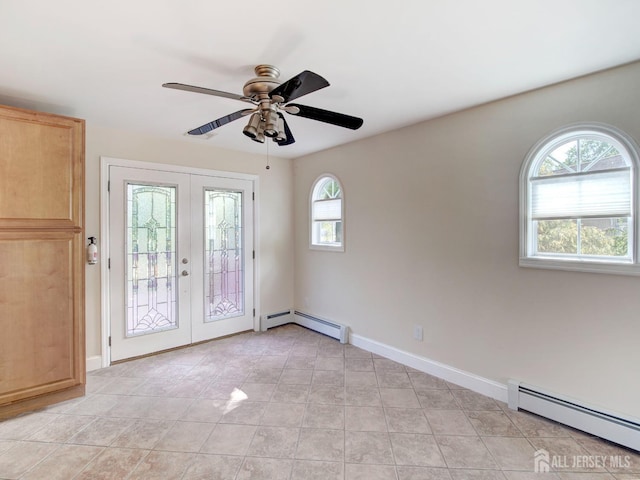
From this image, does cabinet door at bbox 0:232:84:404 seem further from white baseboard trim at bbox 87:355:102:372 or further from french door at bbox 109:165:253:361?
french door at bbox 109:165:253:361

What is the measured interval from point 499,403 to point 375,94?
262 cm

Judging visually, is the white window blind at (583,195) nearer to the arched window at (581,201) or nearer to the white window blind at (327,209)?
the arched window at (581,201)

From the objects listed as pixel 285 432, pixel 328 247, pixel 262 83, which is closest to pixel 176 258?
pixel 328 247

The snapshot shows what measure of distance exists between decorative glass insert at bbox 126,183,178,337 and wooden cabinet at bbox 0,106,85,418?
0.75 m

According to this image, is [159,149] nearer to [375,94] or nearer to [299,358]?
[375,94]

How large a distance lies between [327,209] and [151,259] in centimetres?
217

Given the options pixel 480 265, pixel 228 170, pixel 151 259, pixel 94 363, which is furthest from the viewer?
pixel 228 170

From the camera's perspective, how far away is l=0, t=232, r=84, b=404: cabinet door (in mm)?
2285

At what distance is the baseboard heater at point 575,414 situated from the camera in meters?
1.95

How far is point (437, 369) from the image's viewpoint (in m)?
2.94

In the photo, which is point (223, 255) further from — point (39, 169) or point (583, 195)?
point (583, 195)

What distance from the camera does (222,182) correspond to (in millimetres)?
3918

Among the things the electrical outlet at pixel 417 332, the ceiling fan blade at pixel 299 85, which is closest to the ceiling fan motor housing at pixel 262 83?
the ceiling fan blade at pixel 299 85

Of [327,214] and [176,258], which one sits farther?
[327,214]
